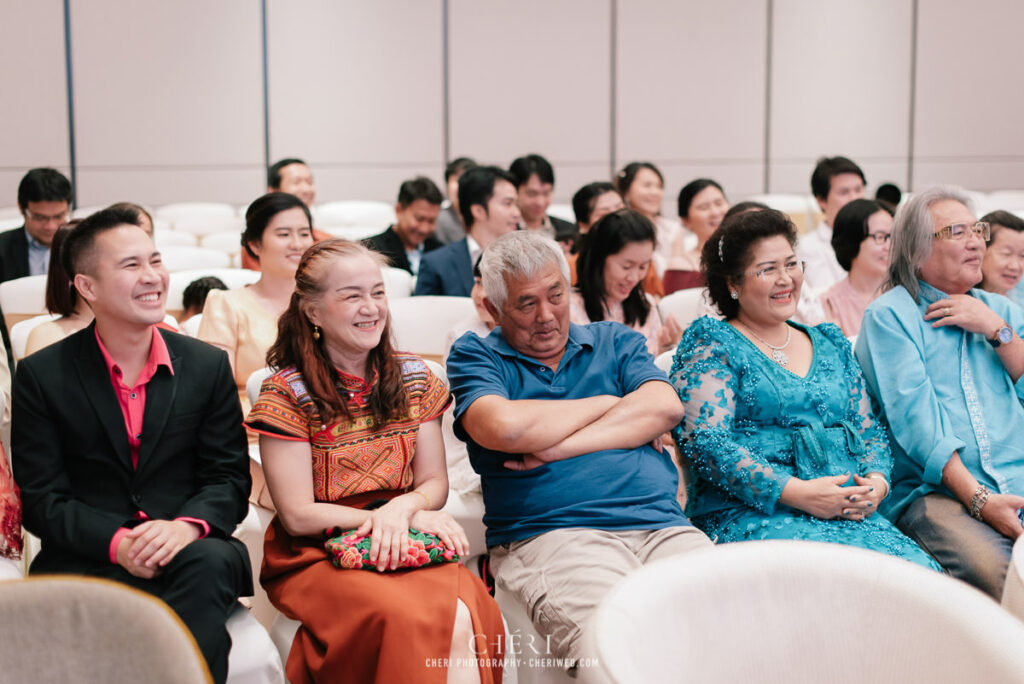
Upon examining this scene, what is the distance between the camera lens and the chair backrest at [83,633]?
1.21 metres

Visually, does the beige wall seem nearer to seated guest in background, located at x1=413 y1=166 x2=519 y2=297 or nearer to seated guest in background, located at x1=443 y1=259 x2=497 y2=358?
seated guest in background, located at x1=413 y1=166 x2=519 y2=297

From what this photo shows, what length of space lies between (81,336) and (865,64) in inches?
329

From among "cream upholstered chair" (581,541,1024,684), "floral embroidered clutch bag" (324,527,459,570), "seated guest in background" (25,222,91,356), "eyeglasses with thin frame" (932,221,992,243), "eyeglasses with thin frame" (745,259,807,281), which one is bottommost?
"floral embroidered clutch bag" (324,527,459,570)

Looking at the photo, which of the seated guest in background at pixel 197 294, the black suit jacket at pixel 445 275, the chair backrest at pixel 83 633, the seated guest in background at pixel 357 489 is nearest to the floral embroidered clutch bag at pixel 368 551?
the seated guest in background at pixel 357 489

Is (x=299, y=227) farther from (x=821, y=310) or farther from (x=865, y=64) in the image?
(x=865, y=64)

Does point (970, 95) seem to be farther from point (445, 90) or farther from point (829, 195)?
point (445, 90)

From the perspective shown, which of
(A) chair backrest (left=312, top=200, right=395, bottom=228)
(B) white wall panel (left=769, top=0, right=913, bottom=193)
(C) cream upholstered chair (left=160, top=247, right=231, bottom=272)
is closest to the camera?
(C) cream upholstered chair (left=160, top=247, right=231, bottom=272)

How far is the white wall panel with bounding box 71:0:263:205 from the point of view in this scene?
25.6 feet

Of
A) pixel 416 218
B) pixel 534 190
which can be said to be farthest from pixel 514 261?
pixel 416 218

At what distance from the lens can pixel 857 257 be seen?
3676mm

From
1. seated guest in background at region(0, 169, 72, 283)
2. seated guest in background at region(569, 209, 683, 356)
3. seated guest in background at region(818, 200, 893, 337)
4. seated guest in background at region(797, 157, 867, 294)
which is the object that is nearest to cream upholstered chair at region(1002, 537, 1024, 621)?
seated guest in background at region(569, 209, 683, 356)

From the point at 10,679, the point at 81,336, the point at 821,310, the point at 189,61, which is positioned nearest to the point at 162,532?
the point at 81,336

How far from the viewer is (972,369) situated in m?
2.59

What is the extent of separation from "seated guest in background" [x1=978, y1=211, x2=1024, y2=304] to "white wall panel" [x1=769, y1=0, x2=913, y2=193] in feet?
19.3
